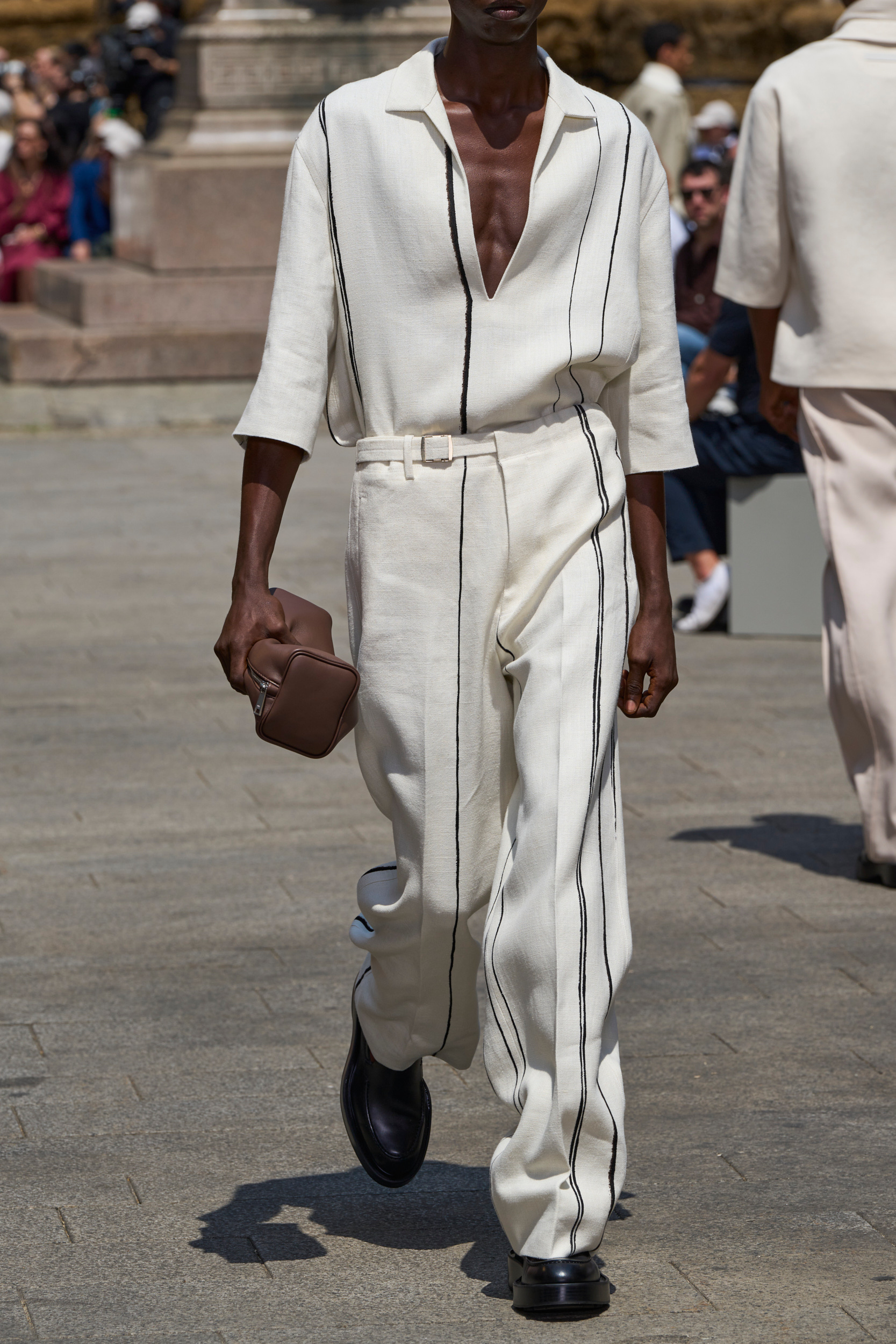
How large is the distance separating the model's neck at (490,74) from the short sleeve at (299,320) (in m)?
0.21

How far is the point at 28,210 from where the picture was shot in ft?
60.6

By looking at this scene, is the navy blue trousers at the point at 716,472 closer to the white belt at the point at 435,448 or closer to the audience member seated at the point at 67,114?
the white belt at the point at 435,448

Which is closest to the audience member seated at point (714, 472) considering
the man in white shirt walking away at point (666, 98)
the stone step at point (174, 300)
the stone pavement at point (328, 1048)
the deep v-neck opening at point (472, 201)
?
the stone pavement at point (328, 1048)

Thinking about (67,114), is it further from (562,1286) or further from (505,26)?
(562,1286)

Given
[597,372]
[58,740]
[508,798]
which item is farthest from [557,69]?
[58,740]

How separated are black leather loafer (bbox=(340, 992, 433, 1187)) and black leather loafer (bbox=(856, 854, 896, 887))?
2.10m

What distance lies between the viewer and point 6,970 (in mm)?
4797

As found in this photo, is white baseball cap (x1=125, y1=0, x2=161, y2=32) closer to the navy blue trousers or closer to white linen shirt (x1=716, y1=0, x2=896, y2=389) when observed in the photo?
the navy blue trousers

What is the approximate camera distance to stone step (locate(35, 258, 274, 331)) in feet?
45.3

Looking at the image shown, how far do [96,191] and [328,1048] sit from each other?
1389 cm

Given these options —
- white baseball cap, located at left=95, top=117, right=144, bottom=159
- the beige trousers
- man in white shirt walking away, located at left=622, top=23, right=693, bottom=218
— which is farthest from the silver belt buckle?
white baseball cap, located at left=95, top=117, right=144, bottom=159

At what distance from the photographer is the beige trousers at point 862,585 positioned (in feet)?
17.8

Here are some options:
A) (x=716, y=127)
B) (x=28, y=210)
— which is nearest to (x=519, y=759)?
(x=716, y=127)

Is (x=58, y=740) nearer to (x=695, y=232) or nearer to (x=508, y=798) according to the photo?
(x=508, y=798)
